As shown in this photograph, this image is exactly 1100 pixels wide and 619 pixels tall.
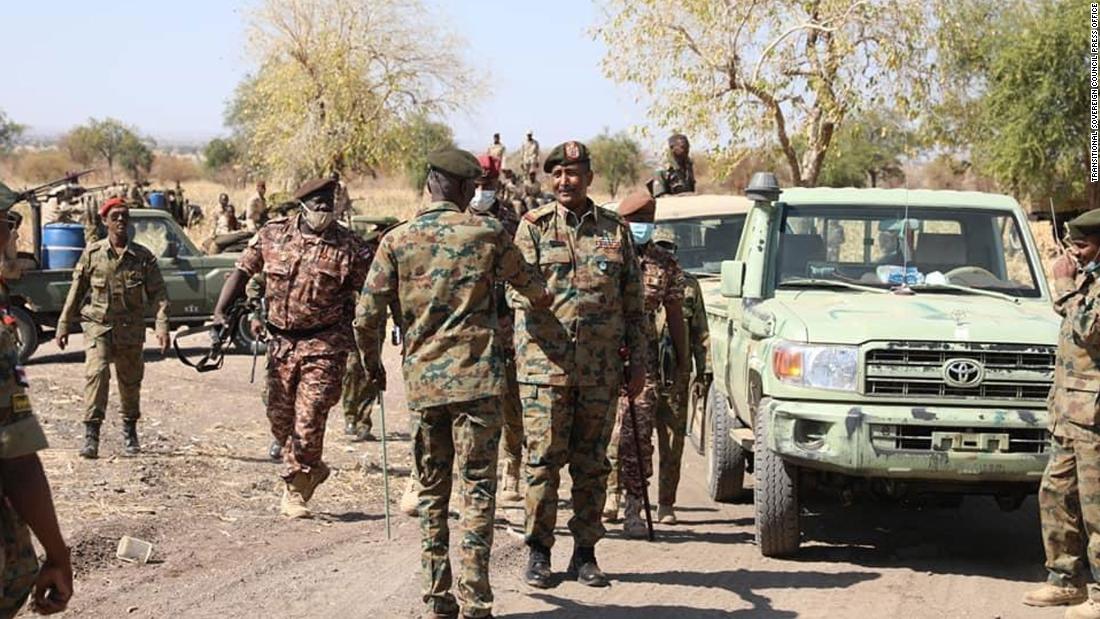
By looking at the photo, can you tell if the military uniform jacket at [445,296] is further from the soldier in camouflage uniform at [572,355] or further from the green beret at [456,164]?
the soldier in camouflage uniform at [572,355]

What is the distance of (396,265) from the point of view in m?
5.77

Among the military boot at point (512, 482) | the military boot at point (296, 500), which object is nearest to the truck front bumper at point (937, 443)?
the military boot at point (512, 482)

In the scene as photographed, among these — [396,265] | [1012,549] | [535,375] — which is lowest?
[1012,549]

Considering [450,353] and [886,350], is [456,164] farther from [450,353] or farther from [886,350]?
[886,350]

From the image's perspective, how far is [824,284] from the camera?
8.01m

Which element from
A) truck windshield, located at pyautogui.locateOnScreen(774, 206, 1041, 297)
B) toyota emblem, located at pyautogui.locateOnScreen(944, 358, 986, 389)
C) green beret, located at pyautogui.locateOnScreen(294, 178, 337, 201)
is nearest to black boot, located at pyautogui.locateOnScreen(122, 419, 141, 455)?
green beret, located at pyautogui.locateOnScreen(294, 178, 337, 201)

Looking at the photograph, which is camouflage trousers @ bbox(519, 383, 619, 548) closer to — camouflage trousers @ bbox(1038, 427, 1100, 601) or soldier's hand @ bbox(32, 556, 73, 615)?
camouflage trousers @ bbox(1038, 427, 1100, 601)

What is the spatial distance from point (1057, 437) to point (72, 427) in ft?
26.8

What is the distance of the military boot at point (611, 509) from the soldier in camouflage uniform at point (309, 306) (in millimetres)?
1617

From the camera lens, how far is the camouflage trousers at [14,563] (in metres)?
3.52

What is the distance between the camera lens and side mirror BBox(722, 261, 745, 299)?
7.84 meters

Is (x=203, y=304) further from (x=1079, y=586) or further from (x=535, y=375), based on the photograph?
(x=1079, y=586)

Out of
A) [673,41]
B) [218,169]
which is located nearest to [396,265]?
[673,41]

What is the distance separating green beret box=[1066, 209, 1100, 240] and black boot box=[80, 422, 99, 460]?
671cm
